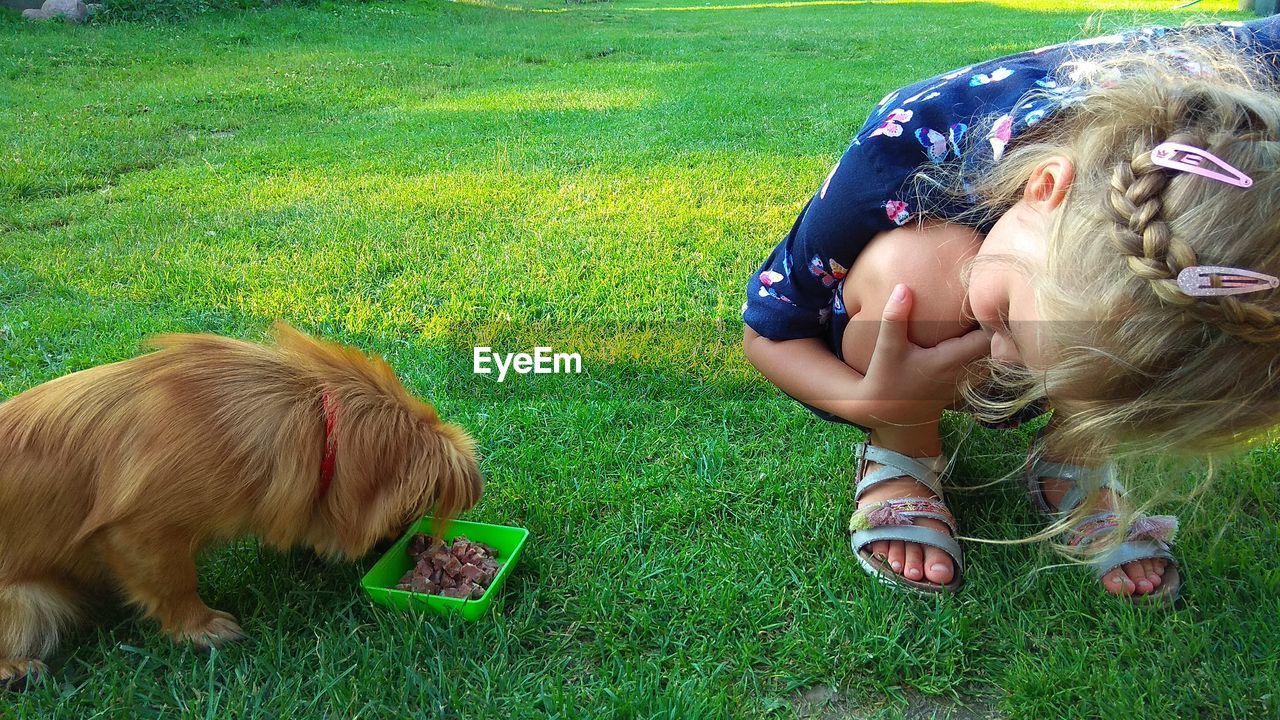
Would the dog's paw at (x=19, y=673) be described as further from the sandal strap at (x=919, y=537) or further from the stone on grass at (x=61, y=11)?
the stone on grass at (x=61, y=11)

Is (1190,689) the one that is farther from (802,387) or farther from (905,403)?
(802,387)

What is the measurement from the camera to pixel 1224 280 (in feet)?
3.56

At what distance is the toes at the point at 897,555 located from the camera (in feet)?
5.66

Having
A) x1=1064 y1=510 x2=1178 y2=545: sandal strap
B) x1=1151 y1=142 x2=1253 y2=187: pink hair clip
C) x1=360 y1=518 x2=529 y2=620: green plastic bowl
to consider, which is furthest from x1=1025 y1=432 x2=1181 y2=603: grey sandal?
x1=360 y1=518 x2=529 y2=620: green plastic bowl

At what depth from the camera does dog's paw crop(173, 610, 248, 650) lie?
5.08 feet

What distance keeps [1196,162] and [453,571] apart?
55.5 inches

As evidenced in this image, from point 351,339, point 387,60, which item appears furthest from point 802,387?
point 387,60

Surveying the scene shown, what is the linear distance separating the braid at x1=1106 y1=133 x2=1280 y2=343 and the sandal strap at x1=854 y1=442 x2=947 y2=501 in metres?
0.82

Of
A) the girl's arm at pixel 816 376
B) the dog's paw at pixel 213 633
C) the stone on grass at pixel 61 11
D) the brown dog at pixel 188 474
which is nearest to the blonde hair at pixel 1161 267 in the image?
the girl's arm at pixel 816 376

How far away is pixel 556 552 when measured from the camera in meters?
1.82

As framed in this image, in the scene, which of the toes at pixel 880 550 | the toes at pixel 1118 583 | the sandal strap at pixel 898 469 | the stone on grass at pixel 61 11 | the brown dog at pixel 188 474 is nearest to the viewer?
the brown dog at pixel 188 474

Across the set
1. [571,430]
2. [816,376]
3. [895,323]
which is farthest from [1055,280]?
[571,430]

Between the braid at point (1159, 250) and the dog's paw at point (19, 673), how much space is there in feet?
6.23

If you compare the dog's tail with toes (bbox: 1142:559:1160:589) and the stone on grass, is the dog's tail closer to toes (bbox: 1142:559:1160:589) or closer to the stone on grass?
toes (bbox: 1142:559:1160:589)
